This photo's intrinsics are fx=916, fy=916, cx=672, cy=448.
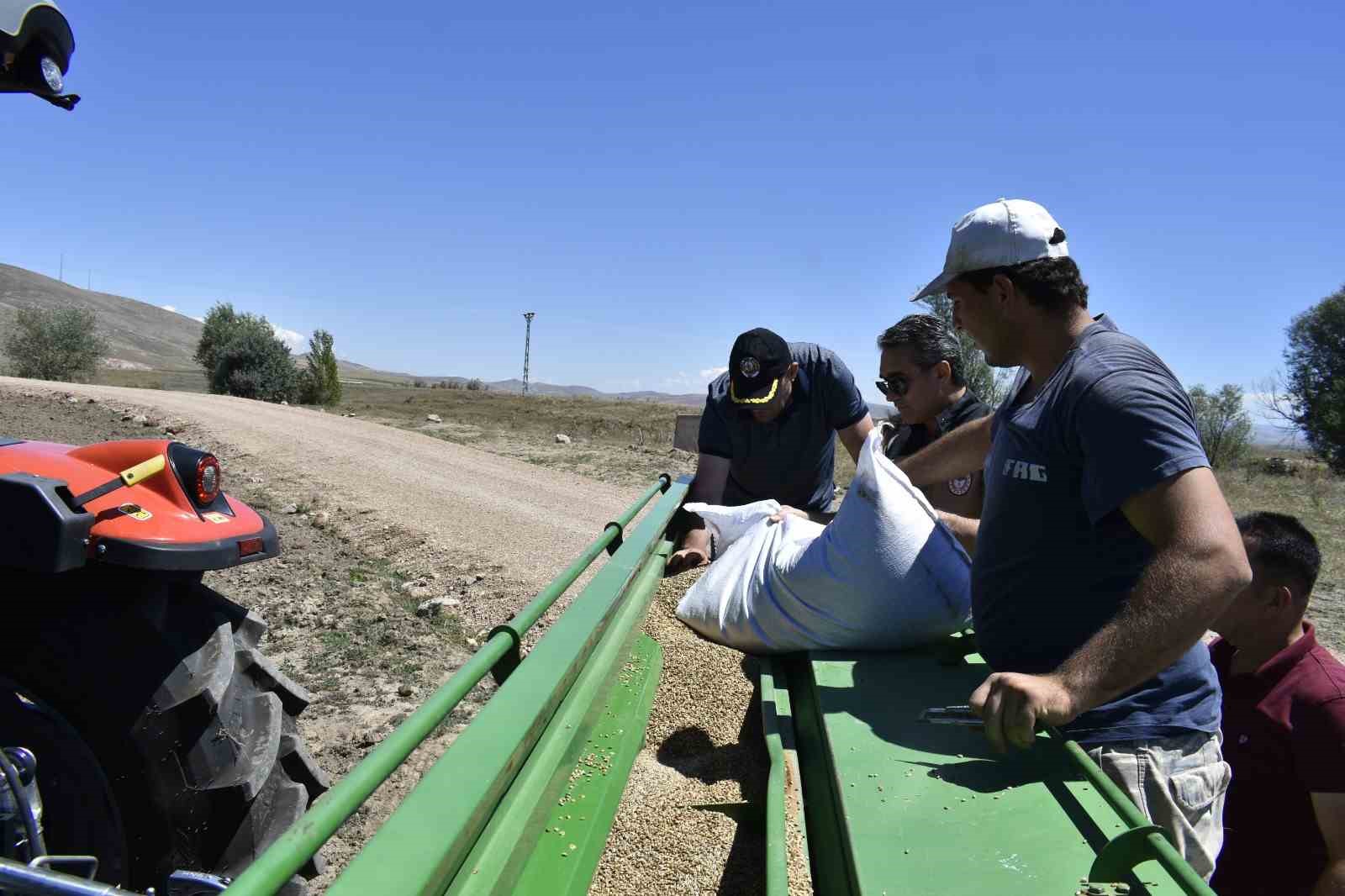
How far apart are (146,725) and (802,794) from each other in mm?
1415

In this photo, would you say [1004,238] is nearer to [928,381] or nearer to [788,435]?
[928,381]

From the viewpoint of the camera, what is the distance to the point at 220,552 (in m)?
2.15

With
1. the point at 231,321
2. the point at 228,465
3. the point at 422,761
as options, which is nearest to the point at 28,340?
the point at 231,321

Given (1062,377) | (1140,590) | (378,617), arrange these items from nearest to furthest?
(1140,590) → (1062,377) → (378,617)

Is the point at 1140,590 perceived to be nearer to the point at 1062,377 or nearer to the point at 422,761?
the point at 1062,377

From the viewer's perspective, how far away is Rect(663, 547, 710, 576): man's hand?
135 inches

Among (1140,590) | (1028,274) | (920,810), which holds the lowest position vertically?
(920,810)

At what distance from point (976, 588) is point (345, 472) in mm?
9603

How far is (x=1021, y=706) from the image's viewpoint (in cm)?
136

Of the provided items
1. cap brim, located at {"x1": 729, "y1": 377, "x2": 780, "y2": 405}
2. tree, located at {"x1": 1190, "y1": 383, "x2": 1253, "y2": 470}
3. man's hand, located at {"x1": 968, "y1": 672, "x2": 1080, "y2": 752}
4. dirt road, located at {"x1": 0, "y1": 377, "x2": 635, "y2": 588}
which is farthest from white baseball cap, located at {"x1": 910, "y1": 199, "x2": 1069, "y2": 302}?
tree, located at {"x1": 1190, "y1": 383, "x2": 1253, "y2": 470}

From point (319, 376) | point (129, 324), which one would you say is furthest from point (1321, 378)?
point (129, 324)

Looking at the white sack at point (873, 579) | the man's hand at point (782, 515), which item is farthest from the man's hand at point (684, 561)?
the white sack at point (873, 579)

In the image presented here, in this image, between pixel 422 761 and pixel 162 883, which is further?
pixel 422 761

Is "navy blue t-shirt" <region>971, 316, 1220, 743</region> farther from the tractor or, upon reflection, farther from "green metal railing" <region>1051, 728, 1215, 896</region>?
the tractor
